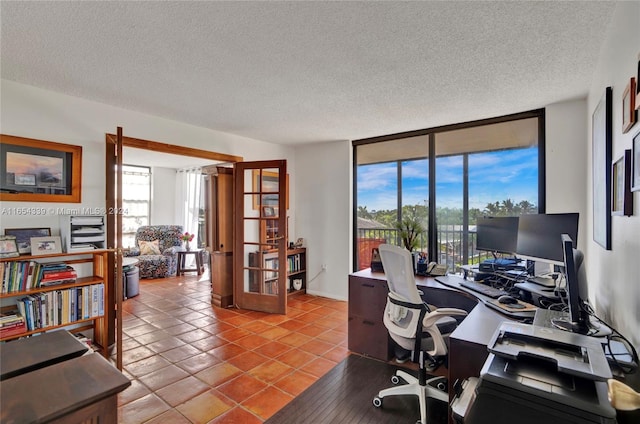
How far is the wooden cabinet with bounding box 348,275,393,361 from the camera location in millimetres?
2760

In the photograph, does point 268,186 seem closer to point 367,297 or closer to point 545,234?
point 367,297

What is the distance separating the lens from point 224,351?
294 cm

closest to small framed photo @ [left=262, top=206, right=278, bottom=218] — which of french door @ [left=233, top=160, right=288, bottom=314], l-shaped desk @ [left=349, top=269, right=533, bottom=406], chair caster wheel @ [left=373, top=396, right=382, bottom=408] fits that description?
french door @ [left=233, top=160, right=288, bottom=314]

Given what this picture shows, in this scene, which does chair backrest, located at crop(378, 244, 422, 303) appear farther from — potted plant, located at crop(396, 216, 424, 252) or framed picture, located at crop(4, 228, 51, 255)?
framed picture, located at crop(4, 228, 51, 255)

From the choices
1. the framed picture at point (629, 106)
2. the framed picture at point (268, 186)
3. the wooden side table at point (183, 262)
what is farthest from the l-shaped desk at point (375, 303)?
the wooden side table at point (183, 262)

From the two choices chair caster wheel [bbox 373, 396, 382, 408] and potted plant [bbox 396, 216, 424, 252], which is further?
potted plant [bbox 396, 216, 424, 252]

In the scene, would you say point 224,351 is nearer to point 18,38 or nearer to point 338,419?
point 338,419

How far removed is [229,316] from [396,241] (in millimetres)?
2508

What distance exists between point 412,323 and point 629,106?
61.2 inches

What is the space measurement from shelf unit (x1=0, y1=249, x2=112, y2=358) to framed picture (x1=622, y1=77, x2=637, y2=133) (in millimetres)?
3537

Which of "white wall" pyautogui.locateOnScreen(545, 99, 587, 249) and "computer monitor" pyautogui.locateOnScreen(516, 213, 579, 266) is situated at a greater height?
"white wall" pyautogui.locateOnScreen(545, 99, 587, 249)

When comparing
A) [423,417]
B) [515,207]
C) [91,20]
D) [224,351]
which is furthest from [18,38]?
[515,207]

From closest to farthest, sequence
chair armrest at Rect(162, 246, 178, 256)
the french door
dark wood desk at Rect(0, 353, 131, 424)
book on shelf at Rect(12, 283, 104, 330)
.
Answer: dark wood desk at Rect(0, 353, 131, 424) → book on shelf at Rect(12, 283, 104, 330) → the french door → chair armrest at Rect(162, 246, 178, 256)

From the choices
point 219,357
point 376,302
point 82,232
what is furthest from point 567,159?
point 82,232
